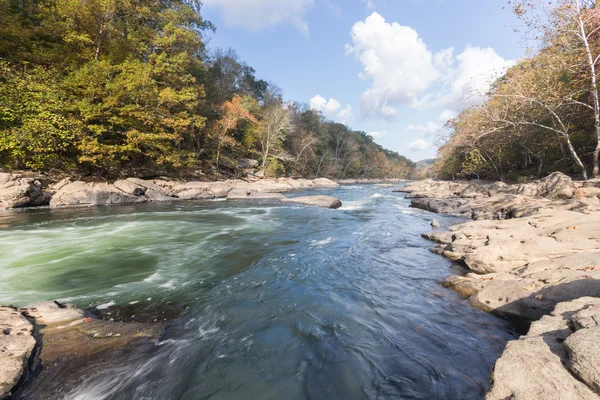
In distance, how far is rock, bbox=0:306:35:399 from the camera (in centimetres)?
210

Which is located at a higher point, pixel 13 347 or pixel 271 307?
pixel 13 347

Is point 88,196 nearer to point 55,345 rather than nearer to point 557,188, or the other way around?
point 55,345

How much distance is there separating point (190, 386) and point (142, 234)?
7.43m

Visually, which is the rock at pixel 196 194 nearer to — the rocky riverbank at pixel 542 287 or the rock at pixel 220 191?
the rock at pixel 220 191

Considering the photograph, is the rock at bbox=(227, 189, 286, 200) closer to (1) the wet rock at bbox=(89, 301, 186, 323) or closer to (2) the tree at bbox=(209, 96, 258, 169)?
(2) the tree at bbox=(209, 96, 258, 169)

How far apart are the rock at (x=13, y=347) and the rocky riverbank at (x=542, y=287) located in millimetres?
3821

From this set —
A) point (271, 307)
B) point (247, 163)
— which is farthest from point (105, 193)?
point (247, 163)

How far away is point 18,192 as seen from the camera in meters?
11.3

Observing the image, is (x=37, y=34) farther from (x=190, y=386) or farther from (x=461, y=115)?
(x=461, y=115)

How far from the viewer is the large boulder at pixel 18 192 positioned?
1115 centimetres

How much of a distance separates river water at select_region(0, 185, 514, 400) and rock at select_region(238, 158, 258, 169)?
24557 millimetres

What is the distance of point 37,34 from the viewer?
1562 cm

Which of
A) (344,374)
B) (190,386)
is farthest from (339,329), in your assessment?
(190,386)

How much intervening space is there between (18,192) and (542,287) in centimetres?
1819
